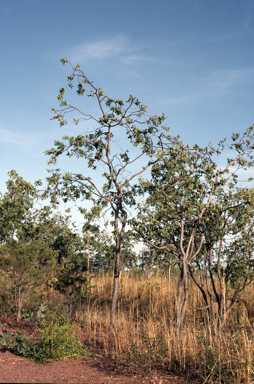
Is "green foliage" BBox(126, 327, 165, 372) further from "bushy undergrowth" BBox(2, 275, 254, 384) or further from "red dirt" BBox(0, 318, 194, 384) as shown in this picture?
"red dirt" BBox(0, 318, 194, 384)

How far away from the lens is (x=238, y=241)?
7.30 meters

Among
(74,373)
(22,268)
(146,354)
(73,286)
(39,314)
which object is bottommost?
(74,373)

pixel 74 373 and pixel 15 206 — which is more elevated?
pixel 15 206

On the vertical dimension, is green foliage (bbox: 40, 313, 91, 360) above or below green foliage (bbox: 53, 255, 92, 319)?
below

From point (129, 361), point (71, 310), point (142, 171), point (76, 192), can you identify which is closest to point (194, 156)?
point (142, 171)

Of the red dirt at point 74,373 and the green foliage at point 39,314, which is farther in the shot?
the green foliage at point 39,314

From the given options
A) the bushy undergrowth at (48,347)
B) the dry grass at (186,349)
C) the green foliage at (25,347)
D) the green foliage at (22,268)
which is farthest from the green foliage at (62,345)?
the green foliage at (22,268)

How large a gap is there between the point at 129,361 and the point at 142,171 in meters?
3.96

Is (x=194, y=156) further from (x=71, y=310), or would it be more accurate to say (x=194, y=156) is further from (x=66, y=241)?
(x=66, y=241)

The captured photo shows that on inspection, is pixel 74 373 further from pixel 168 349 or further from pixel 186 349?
pixel 186 349

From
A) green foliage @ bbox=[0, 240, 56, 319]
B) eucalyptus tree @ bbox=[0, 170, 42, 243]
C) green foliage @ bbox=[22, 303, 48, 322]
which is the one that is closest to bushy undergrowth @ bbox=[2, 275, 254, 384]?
green foliage @ bbox=[22, 303, 48, 322]

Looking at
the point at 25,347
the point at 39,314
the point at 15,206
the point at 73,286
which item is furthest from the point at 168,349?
the point at 15,206

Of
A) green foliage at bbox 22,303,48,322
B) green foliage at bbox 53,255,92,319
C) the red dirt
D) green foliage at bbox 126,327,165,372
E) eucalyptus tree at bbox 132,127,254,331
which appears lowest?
the red dirt

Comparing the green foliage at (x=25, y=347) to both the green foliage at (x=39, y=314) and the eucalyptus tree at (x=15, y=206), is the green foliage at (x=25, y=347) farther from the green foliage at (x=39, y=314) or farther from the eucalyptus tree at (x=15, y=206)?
the eucalyptus tree at (x=15, y=206)
